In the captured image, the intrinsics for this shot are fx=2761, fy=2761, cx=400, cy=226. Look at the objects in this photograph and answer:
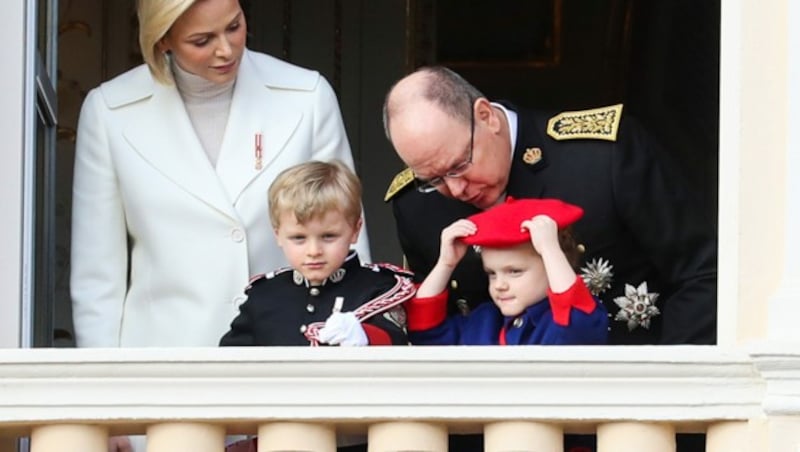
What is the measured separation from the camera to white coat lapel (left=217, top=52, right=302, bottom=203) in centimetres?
677

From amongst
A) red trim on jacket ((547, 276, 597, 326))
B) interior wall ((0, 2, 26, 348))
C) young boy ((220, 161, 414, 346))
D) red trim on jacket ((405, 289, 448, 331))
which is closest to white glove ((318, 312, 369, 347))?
young boy ((220, 161, 414, 346))

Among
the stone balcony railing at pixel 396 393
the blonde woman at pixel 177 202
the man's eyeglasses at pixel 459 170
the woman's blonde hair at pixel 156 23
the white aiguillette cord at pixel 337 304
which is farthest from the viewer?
the blonde woman at pixel 177 202

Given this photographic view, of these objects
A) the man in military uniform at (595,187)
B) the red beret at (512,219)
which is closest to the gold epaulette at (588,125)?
A: the man in military uniform at (595,187)

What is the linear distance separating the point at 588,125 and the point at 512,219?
1.75ft

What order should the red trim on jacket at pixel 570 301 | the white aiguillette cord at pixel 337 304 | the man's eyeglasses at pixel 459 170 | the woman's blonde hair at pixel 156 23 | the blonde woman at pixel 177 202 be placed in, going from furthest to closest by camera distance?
the blonde woman at pixel 177 202 < the woman's blonde hair at pixel 156 23 < the man's eyeglasses at pixel 459 170 < the white aiguillette cord at pixel 337 304 < the red trim on jacket at pixel 570 301

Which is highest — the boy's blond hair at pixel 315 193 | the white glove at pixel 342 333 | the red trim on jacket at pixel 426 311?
the boy's blond hair at pixel 315 193

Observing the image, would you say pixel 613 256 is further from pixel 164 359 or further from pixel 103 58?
pixel 103 58

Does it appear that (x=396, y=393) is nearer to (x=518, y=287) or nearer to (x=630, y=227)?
(x=518, y=287)

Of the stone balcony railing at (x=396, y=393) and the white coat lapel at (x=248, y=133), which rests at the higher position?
the white coat lapel at (x=248, y=133)

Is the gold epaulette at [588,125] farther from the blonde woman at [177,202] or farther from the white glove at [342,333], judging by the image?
the white glove at [342,333]

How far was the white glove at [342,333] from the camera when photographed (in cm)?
621

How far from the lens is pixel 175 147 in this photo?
268 inches

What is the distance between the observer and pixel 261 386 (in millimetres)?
5922

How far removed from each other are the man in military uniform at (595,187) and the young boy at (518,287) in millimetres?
147
